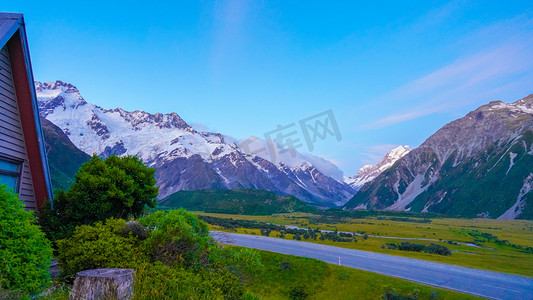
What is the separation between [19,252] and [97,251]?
4.76 metres

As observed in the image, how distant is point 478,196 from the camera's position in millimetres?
187125

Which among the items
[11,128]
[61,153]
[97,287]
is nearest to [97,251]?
[97,287]

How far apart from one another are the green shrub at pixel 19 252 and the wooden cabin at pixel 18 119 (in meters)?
5.54

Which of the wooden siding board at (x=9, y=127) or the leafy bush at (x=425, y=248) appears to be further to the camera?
the leafy bush at (x=425, y=248)

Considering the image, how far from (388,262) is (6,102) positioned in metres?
33.6

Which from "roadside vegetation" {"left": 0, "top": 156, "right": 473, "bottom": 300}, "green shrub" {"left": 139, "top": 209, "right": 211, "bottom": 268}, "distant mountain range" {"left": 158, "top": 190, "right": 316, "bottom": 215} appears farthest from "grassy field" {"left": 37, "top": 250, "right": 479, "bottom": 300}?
"distant mountain range" {"left": 158, "top": 190, "right": 316, "bottom": 215}

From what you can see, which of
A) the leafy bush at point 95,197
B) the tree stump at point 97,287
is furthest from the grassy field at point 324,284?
the tree stump at point 97,287

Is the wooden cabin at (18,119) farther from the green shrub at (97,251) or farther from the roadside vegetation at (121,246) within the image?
the green shrub at (97,251)

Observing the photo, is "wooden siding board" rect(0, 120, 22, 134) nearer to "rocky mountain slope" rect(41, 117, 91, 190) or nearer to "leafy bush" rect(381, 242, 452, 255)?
"leafy bush" rect(381, 242, 452, 255)

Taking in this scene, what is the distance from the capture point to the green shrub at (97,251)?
13.7m

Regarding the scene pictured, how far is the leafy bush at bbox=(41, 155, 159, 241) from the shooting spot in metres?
17.0

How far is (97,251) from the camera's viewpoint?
46.0 feet

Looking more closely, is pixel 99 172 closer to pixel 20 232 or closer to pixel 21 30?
pixel 21 30

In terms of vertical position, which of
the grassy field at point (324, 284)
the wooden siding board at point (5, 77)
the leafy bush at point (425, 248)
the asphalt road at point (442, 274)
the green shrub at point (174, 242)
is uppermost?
the wooden siding board at point (5, 77)
